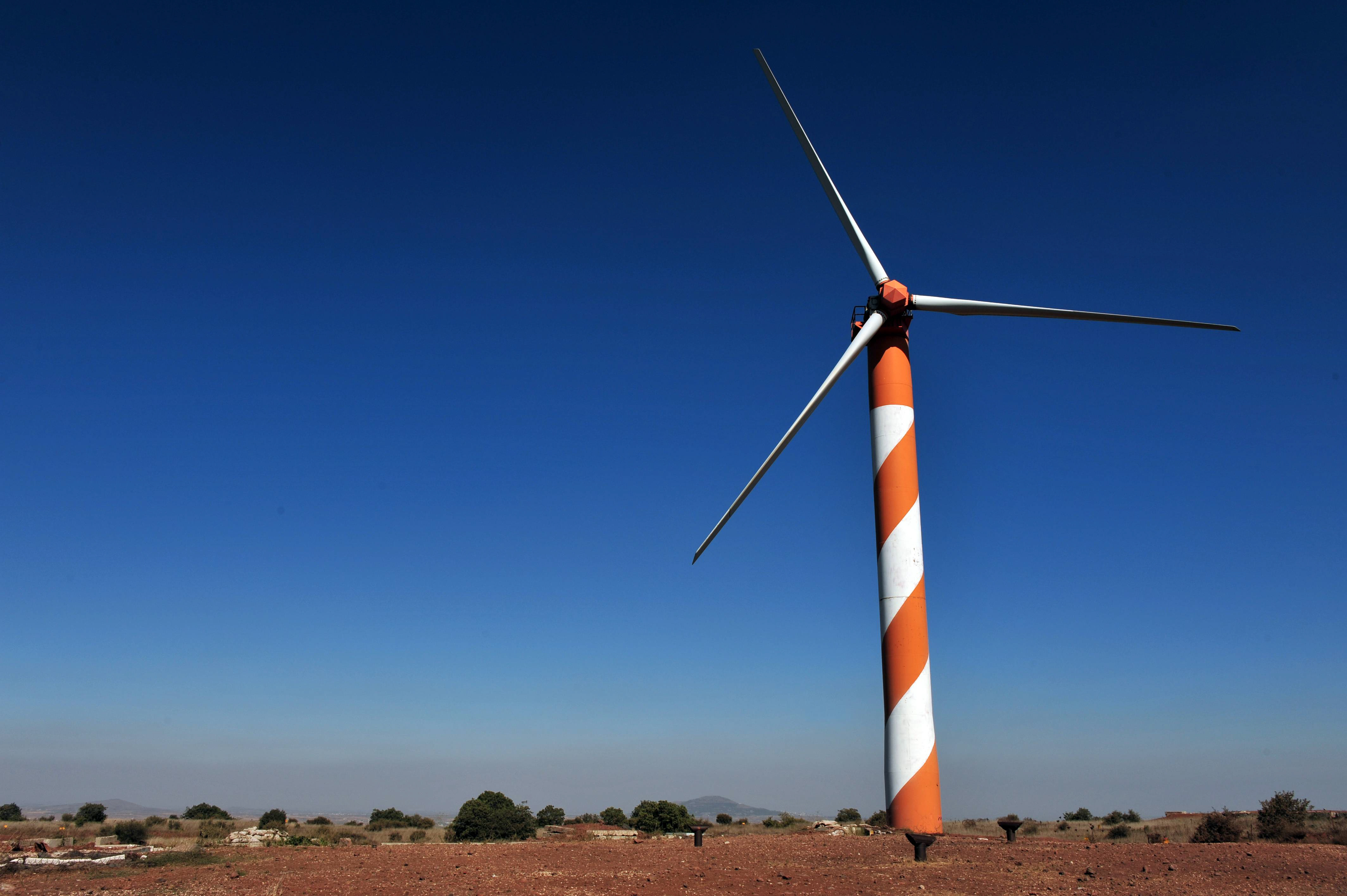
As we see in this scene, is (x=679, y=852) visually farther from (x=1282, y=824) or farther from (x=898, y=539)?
(x=1282, y=824)

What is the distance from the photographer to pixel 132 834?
30.5 meters

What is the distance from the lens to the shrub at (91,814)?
41.8 m

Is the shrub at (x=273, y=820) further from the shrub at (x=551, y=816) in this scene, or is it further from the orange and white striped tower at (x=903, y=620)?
the orange and white striped tower at (x=903, y=620)

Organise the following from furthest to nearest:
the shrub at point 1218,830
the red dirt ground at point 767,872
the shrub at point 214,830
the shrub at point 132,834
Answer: the shrub at point 214,830
the shrub at point 132,834
the shrub at point 1218,830
the red dirt ground at point 767,872

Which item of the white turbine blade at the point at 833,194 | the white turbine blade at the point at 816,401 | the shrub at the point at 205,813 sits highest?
the white turbine blade at the point at 833,194

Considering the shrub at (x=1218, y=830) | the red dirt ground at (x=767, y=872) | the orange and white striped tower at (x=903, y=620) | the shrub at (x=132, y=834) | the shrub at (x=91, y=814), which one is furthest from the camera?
the shrub at (x=91, y=814)

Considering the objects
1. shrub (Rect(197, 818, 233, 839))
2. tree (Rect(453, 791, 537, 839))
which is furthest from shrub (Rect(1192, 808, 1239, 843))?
shrub (Rect(197, 818, 233, 839))

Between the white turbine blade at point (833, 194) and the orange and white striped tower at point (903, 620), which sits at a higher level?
the white turbine blade at point (833, 194)

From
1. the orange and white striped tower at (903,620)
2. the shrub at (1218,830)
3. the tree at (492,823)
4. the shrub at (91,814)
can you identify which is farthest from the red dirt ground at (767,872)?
the shrub at (91,814)

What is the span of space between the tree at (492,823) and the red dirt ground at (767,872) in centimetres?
1159

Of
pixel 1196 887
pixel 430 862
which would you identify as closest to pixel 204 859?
pixel 430 862

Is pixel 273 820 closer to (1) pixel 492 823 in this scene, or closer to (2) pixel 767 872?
(1) pixel 492 823

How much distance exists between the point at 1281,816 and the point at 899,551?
19.7m

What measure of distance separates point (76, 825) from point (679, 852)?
3416cm
